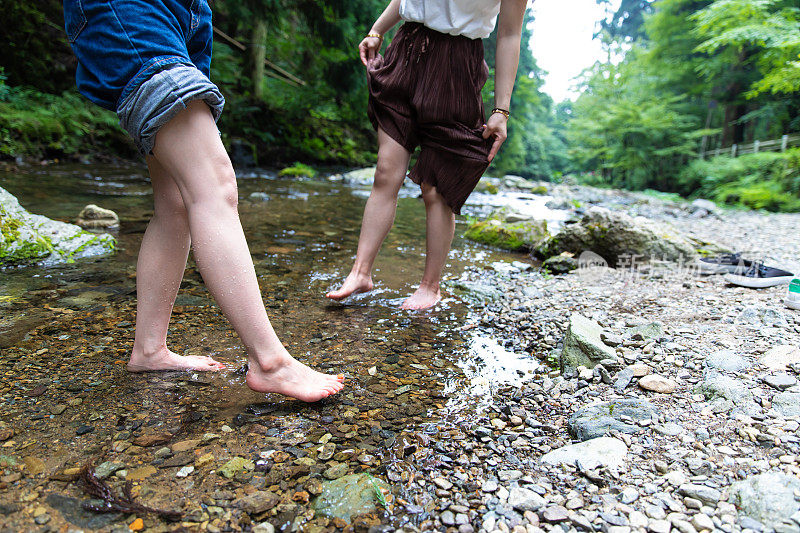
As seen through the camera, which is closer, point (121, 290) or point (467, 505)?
point (467, 505)

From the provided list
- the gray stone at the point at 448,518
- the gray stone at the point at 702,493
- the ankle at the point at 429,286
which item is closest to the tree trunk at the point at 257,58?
the ankle at the point at 429,286

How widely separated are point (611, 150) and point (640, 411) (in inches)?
991

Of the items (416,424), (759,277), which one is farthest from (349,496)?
(759,277)

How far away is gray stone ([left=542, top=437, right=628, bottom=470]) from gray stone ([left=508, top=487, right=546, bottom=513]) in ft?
0.48

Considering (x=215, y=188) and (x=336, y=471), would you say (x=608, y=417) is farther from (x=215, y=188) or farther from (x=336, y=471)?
(x=215, y=188)

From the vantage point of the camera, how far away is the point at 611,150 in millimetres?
23469

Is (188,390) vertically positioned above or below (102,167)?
below

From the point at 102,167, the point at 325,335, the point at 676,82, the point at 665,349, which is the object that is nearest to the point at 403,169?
the point at 325,335

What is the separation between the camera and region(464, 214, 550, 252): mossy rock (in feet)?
14.0

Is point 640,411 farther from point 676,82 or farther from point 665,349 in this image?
point 676,82

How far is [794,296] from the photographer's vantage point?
2.08 meters

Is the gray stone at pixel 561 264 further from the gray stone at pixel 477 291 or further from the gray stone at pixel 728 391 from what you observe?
the gray stone at pixel 728 391

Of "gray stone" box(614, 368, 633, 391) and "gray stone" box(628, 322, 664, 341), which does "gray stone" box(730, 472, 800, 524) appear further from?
"gray stone" box(628, 322, 664, 341)

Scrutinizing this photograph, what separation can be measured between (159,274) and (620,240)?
3190 millimetres
